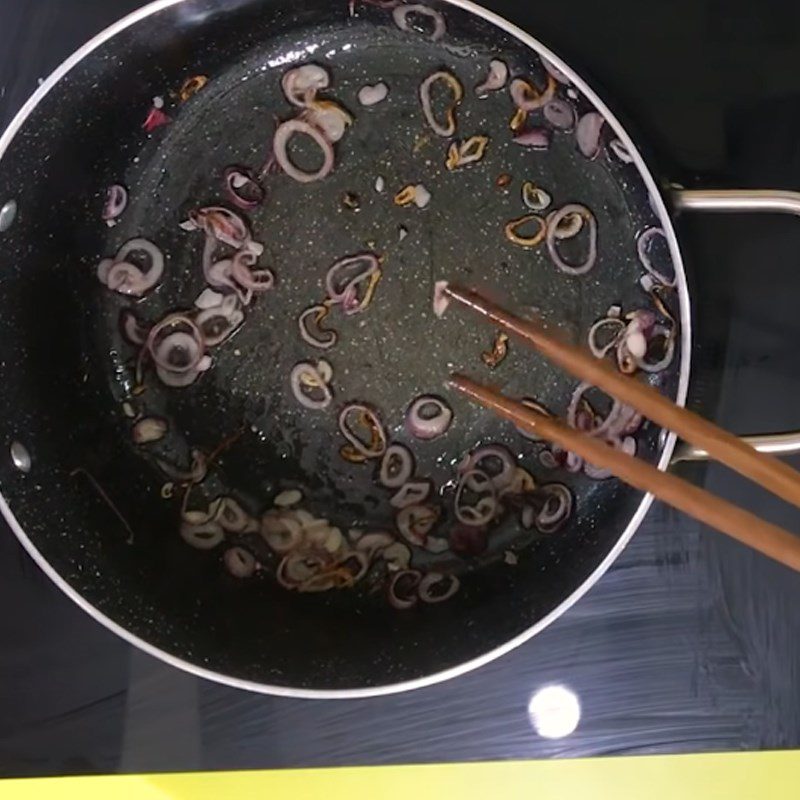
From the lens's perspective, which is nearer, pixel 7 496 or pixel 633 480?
pixel 633 480

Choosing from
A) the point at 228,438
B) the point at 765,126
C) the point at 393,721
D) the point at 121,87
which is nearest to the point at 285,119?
the point at 121,87

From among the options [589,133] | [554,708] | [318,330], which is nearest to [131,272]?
[318,330]

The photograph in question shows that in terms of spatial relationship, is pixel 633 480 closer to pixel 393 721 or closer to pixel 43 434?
pixel 393 721

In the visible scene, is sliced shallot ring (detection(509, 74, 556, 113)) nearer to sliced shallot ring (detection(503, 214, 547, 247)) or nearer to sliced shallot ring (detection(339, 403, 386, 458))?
sliced shallot ring (detection(503, 214, 547, 247))

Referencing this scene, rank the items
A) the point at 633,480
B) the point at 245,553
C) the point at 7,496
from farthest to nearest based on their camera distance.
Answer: the point at 245,553
the point at 7,496
the point at 633,480

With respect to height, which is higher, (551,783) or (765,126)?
(765,126)

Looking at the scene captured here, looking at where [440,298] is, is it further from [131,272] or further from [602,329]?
[131,272]

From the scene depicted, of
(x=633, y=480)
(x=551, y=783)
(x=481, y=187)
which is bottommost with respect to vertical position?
(x=551, y=783)
